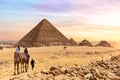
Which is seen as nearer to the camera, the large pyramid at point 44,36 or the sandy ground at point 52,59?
the sandy ground at point 52,59

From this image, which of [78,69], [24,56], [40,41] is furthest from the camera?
[40,41]

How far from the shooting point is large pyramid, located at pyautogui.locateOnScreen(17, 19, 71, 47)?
9456cm

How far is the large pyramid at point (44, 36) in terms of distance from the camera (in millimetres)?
94562

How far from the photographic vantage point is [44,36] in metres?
97.6

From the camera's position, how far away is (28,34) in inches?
3976

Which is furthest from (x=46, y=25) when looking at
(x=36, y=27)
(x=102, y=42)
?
(x=102, y=42)

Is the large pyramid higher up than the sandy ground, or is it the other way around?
the large pyramid

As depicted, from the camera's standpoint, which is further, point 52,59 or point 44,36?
point 44,36

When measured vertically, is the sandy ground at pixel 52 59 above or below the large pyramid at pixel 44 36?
below

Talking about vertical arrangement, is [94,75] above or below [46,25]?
below

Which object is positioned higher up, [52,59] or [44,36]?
[44,36]

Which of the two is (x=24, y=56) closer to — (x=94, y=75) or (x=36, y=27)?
(x=94, y=75)

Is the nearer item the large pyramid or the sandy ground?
the sandy ground

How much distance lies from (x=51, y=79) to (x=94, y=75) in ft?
5.70
